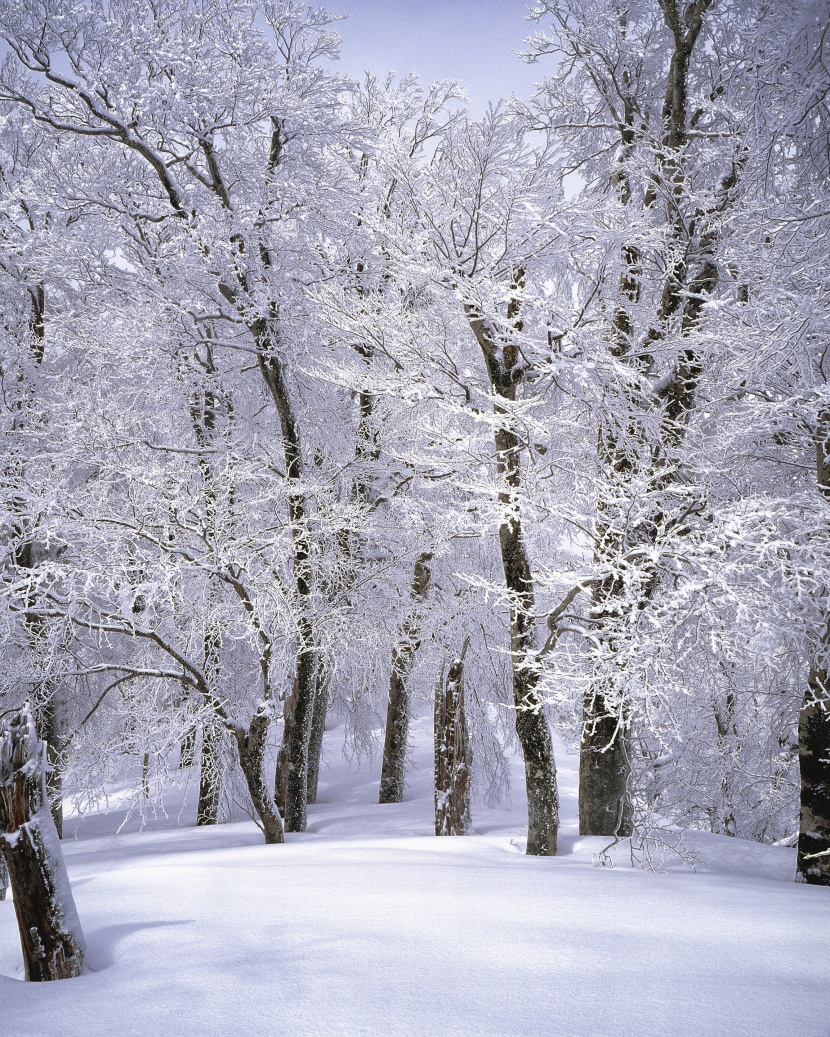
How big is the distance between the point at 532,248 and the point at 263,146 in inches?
165

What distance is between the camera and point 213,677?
29.9 feet

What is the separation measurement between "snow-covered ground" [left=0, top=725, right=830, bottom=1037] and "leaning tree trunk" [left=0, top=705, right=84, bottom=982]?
0.12m

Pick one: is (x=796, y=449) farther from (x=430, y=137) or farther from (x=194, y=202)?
(x=430, y=137)

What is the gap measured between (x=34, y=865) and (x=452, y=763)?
23.9ft

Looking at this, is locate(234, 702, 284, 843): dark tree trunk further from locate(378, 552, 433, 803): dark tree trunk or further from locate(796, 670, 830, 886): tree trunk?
locate(796, 670, 830, 886): tree trunk

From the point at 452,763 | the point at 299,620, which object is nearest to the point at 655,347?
the point at 299,620

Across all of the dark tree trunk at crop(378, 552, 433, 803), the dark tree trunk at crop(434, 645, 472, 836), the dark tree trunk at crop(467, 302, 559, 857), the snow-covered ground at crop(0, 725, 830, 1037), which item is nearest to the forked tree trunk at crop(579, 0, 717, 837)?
the dark tree trunk at crop(467, 302, 559, 857)

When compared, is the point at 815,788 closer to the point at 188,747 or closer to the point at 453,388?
the point at 453,388

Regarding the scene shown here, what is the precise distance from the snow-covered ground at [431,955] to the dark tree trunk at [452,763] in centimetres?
454

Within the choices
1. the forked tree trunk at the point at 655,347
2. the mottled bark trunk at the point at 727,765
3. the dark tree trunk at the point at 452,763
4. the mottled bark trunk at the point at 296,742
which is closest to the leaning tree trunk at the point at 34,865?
the forked tree trunk at the point at 655,347

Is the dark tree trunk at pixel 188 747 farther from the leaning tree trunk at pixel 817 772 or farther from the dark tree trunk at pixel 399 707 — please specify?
the leaning tree trunk at pixel 817 772

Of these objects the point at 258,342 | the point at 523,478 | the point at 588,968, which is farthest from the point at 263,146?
the point at 588,968

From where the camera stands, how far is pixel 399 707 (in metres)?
12.4

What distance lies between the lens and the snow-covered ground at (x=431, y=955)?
225 cm
